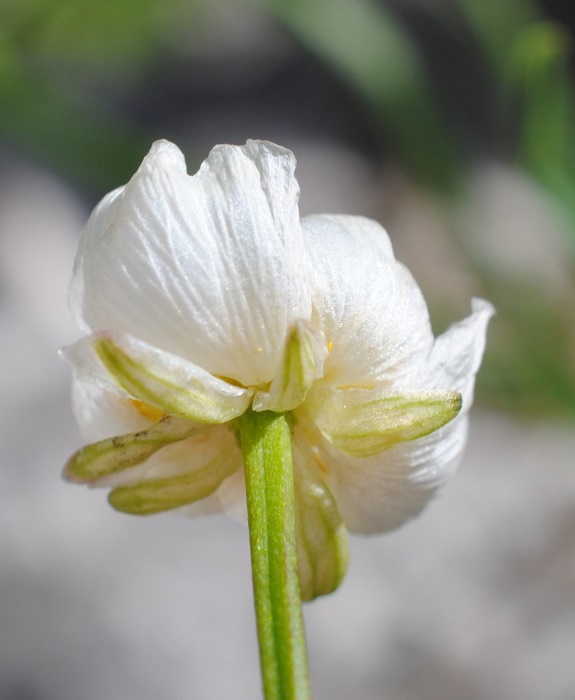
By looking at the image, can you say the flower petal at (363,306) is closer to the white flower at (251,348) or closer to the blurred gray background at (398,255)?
the white flower at (251,348)

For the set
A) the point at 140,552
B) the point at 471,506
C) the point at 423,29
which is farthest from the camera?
the point at 423,29

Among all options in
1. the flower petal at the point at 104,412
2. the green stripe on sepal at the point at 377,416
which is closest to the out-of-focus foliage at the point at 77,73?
the flower petal at the point at 104,412

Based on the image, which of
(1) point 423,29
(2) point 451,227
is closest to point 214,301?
(2) point 451,227

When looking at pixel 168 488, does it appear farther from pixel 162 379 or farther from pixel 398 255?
pixel 398 255

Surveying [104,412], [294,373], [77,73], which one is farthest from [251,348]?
[77,73]

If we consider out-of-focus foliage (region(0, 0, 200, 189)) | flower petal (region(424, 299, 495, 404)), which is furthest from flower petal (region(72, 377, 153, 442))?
out-of-focus foliage (region(0, 0, 200, 189))

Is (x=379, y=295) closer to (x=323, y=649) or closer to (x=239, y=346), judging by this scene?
(x=239, y=346)
